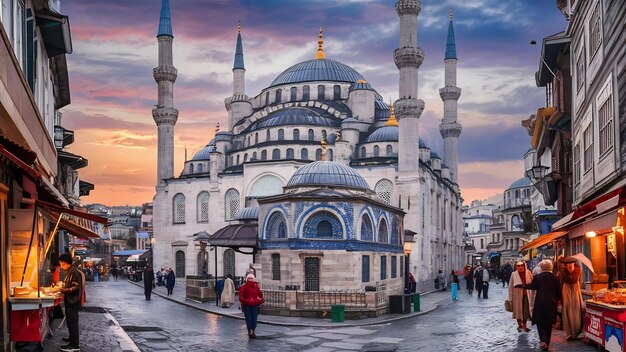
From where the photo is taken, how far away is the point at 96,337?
45.8 feet

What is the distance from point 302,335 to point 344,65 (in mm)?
57908

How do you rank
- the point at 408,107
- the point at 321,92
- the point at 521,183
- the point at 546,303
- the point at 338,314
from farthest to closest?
the point at 521,183 < the point at 321,92 < the point at 408,107 < the point at 338,314 < the point at 546,303

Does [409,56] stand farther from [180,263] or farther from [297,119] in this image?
[180,263]

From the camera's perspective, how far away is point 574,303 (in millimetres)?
12328

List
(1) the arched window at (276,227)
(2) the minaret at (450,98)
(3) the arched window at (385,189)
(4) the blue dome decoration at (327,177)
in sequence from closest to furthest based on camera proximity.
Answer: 1. (1) the arched window at (276,227)
2. (4) the blue dome decoration at (327,177)
3. (3) the arched window at (385,189)
4. (2) the minaret at (450,98)

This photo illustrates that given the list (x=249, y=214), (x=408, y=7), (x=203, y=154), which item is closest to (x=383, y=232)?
(x=249, y=214)

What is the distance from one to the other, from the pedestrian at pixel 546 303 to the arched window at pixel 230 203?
46.9 meters

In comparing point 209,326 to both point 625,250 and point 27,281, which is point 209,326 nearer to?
point 27,281

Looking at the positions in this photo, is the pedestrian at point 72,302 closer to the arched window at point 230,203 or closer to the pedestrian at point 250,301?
the pedestrian at point 250,301

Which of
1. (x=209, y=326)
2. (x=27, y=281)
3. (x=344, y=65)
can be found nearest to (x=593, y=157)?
(x=209, y=326)

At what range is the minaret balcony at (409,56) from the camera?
Answer: 47.9m

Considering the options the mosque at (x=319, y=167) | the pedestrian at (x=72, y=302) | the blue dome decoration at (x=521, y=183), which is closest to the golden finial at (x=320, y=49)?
the mosque at (x=319, y=167)

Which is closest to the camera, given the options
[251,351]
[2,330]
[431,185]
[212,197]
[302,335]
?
[2,330]

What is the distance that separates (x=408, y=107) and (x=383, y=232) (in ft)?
66.5
